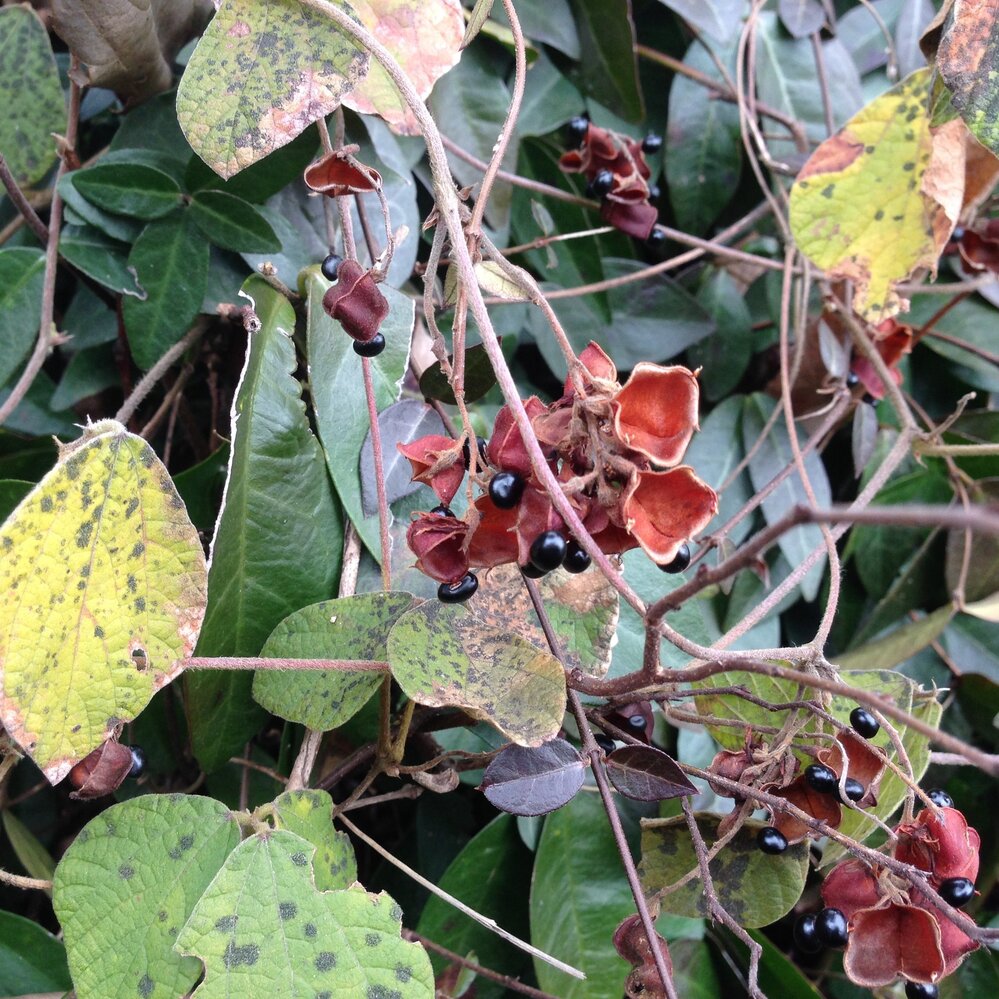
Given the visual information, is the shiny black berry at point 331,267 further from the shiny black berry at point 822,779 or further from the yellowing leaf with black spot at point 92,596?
the shiny black berry at point 822,779

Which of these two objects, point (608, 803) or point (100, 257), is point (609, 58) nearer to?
point (100, 257)

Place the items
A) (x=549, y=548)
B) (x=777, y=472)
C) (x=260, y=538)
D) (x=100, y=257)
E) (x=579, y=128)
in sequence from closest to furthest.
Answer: (x=549, y=548)
(x=260, y=538)
(x=100, y=257)
(x=579, y=128)
(x=777, y=472)

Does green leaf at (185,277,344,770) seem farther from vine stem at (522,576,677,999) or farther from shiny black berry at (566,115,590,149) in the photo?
shiny black berry at (566,115,590,149)

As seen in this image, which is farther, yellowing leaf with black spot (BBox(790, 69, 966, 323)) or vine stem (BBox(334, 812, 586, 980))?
yellowing leaf with black spot (BBox(790, 69, 966, 323))

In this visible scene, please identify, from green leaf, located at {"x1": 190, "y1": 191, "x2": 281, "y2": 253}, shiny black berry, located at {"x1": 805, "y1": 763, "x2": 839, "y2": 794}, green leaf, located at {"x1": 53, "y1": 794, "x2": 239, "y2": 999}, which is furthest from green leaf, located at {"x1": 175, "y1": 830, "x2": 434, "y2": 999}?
green leaf, located at {"x1": 190, "y1": 191, "x2": 281, "y2": 253}

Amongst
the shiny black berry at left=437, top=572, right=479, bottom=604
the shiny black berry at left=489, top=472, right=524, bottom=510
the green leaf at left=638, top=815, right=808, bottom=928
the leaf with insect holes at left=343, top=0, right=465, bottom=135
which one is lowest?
the green leaf at left=638, top=815, right=808, bottom=928

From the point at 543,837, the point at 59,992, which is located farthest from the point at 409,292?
the point at 59,992

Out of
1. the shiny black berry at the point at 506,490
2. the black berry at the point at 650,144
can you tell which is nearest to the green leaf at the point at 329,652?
the shiny black berry at the point at 506,490

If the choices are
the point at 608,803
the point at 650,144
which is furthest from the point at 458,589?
the point at 650,144

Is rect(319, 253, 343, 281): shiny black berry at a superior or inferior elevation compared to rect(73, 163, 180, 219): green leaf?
inferior
